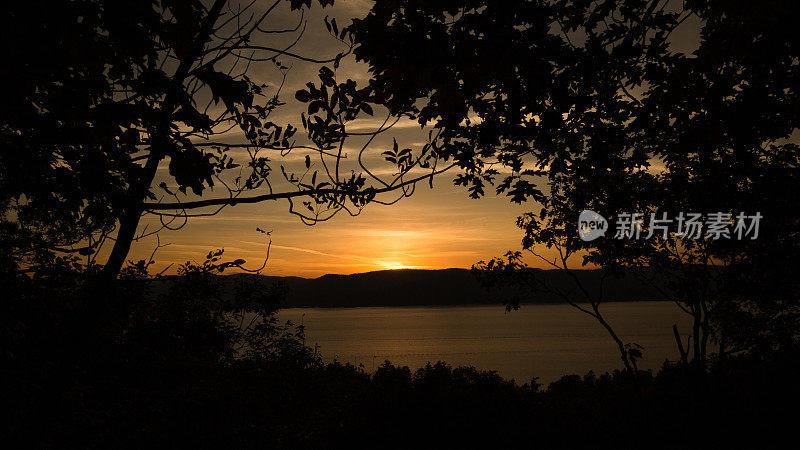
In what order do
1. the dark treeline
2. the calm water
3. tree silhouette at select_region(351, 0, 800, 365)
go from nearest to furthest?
1. tree silhouette at select_region(351, 0, 800, 365)
2. the dark treeline
3. the calm water

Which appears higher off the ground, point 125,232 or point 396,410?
point 125,232

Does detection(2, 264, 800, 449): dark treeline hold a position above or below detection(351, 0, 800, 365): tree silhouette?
below

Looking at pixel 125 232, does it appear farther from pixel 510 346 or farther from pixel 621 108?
pixel 510 346

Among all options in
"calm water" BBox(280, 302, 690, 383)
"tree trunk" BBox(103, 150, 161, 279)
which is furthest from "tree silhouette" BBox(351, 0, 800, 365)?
"calm water" BBox(280, 302, 690, 383)

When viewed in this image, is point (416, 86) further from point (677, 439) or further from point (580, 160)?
point (677, 439)

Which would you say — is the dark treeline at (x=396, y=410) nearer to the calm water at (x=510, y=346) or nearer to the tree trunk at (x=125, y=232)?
the tree trunk at (x=125, y=232)

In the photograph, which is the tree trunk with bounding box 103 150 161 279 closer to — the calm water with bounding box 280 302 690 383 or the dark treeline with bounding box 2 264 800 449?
the dark treeline with bounding box 2 264 800 449

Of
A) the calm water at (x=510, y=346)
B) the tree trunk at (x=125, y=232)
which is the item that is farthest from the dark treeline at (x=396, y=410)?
the calm water at (x=510, y=346)

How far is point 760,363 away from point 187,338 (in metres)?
17.5

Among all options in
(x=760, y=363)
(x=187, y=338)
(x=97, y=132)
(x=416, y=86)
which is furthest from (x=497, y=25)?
(x=760, y=363)

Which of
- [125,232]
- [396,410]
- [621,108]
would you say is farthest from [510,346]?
[125,232]

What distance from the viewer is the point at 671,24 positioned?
5344 millimetres

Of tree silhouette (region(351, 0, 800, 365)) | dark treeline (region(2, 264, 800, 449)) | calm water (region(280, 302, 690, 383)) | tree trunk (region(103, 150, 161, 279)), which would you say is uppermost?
tree silhouette (region(351, 0, 800, 365))

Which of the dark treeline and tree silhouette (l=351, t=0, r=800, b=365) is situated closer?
tree silhouette (l=351, t=0, r=800, b=365)
